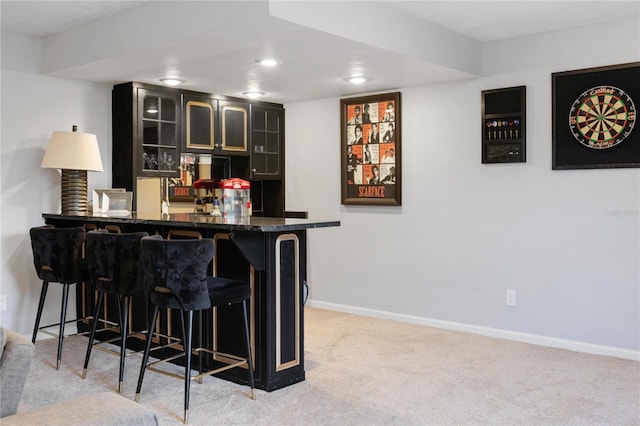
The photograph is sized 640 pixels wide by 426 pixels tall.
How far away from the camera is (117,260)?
3.45m

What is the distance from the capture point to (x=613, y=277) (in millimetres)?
4199

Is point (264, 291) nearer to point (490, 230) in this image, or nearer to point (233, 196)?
point (233, 196)

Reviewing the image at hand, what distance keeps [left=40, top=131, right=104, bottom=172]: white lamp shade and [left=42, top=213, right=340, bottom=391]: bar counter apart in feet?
3.36

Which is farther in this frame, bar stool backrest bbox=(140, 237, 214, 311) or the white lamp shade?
the white lamp shade

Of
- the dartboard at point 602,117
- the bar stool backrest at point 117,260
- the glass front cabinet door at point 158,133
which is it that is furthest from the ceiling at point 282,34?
the bar stool backrest at point 117,260

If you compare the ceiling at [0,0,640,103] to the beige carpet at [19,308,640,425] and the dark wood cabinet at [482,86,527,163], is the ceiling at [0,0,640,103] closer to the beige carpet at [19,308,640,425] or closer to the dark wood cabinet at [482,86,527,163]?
the dark wood cabinet at [482,86,527,163]

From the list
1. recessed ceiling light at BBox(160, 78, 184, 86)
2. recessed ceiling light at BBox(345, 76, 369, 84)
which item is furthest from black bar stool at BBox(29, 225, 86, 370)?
recessed ceiling light at BBox(345, 76, 369, 84)

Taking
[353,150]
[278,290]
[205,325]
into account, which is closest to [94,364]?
[205,325]

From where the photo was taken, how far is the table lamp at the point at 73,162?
444 centimetres

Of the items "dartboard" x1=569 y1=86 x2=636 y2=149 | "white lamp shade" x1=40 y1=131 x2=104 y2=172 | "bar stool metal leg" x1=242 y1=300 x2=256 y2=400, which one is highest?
"dartboard" x1=569 y1=86 x2=636 y2=149

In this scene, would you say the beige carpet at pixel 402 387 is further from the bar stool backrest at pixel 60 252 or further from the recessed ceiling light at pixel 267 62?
the recessed ceiling light at pixel 267 62

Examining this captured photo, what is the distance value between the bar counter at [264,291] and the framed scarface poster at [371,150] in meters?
1.98

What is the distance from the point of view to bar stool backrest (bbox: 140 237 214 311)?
296cm

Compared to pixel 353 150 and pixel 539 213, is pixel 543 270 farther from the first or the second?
pixel 353 150
